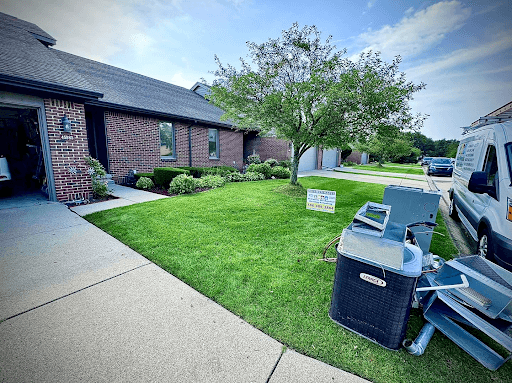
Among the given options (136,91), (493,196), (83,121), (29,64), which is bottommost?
(493,196)

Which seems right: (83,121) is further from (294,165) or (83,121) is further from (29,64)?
(294,165)

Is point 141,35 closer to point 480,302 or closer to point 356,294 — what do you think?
point 356,294

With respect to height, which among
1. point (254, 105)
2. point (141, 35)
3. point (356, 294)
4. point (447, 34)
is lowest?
point (356, 294)

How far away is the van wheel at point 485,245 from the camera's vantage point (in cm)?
294

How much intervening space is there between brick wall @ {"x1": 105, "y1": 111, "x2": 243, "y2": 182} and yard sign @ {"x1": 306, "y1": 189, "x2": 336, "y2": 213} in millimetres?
9148

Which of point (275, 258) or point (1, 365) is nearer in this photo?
point (1, 365)

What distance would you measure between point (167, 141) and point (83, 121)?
17.6 ft

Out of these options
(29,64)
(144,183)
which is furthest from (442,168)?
(29,64)

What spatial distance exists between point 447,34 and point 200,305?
29.0 feet

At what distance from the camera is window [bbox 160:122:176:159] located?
1155 cm

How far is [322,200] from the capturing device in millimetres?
Result: 4625

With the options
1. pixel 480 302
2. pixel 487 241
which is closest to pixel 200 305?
pixel 480 302

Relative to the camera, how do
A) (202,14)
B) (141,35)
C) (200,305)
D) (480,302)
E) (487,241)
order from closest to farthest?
(480,302), (200,305), (487,241), (202,14), (141,35)

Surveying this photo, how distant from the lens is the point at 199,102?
1591 centimetres
